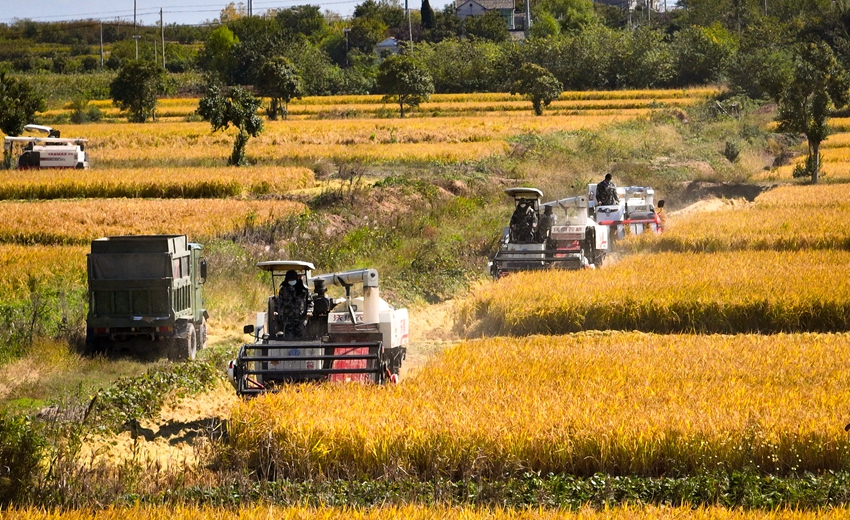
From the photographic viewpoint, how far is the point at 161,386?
1348cm

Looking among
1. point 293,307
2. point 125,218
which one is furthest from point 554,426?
point 125,218

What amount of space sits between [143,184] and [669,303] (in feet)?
75.1

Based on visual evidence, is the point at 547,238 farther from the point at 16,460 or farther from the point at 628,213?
the point at 16,460

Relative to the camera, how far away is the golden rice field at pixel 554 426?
9875mm

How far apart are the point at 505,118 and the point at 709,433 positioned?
58.9 metres

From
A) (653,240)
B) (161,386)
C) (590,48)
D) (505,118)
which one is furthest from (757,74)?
(161,386)

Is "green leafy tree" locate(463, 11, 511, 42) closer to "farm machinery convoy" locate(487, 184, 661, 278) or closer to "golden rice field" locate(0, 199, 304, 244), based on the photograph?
"golden rice field" locate(0, 199, 304, 244)

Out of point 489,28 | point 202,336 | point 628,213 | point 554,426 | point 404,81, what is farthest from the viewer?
point 489,28

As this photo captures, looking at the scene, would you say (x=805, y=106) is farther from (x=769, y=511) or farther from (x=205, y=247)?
(x=769, y=511)

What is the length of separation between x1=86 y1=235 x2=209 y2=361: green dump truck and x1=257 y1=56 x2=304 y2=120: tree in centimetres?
5406

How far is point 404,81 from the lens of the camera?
74.0 m

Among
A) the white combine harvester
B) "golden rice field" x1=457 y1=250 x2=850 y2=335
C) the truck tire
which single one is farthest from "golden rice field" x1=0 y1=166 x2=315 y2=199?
the truck tire

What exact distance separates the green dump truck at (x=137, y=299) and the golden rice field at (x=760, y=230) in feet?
44.6

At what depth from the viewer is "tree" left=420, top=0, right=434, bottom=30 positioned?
149m
